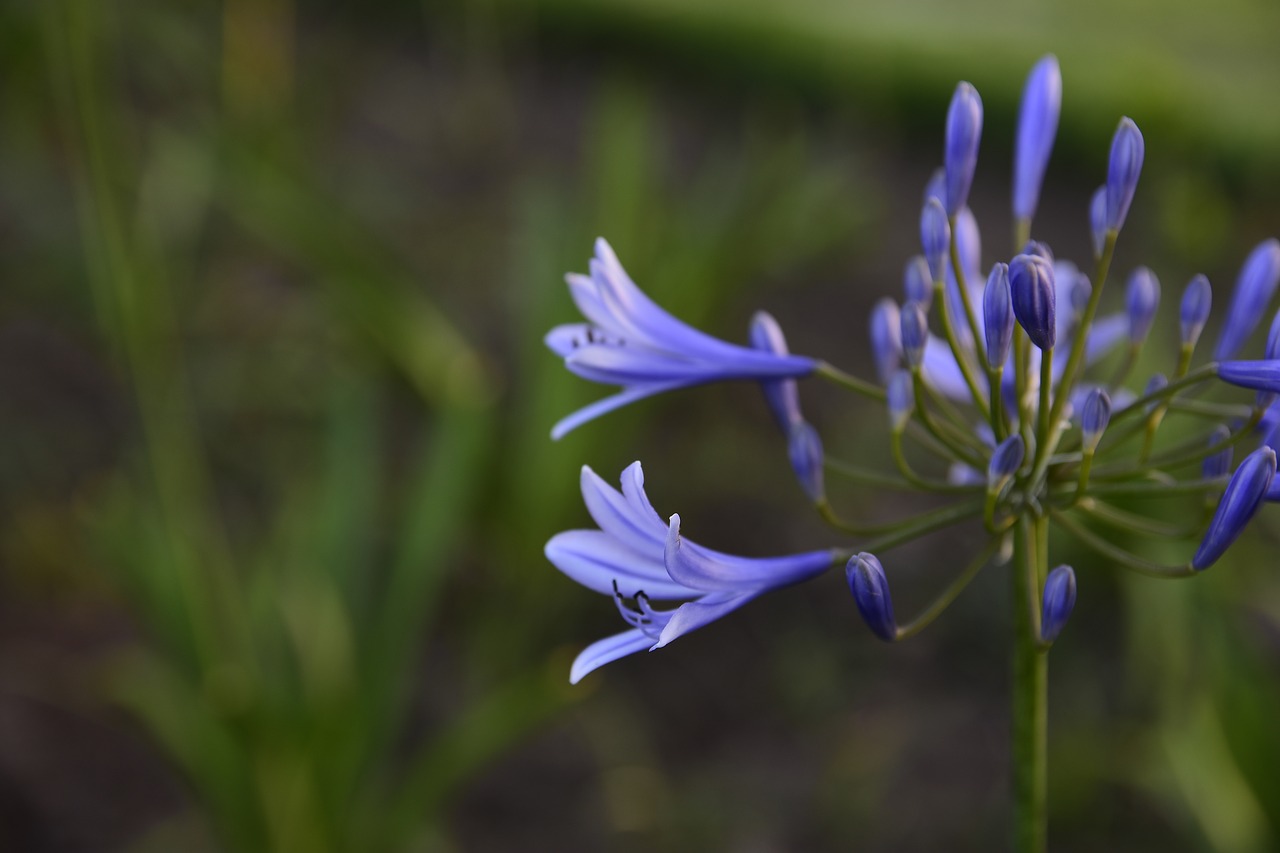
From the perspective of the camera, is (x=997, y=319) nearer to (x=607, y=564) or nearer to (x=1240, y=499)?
(x=1240, y=499)

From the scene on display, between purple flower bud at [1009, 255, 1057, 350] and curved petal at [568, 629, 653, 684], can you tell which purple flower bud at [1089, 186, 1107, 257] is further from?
curved petal at [568, 629, 653, 684]

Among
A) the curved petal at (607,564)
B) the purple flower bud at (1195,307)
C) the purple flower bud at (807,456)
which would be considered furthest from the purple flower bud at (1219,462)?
the curved petal at (607,564)

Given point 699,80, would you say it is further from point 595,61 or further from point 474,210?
point 474,210

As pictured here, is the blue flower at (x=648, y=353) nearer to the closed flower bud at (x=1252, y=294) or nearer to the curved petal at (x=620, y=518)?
the curved petal at (x=620, y=518)

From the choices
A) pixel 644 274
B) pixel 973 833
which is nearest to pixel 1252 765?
pixel 973 833

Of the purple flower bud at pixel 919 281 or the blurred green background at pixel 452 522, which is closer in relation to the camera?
the purple flower bud at pixel 919 281

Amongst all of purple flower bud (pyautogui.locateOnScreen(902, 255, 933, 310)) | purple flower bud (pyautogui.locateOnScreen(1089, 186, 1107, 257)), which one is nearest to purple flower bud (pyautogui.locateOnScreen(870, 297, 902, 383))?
purple flower bud (pyautogui.locateOnScreen(902, 255, 933, 310))

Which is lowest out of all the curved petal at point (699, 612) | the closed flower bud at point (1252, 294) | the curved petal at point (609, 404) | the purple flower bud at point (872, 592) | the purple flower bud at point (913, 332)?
the purple flower bud at point (872, 592)
